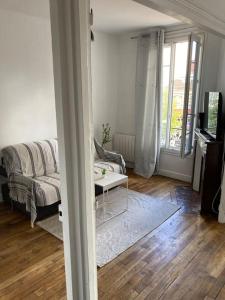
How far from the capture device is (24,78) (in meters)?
3.38

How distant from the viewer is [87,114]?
1.09m

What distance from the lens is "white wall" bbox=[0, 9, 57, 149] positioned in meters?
3.17

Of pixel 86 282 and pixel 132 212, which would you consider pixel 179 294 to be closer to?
pixel 86 282

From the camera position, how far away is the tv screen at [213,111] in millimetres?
2879

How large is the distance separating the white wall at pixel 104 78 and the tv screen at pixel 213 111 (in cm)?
189

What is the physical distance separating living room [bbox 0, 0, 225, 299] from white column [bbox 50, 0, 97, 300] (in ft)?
0.04

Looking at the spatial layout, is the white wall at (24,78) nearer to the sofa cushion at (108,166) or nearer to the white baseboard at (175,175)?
the sofa cushion at (108,166)

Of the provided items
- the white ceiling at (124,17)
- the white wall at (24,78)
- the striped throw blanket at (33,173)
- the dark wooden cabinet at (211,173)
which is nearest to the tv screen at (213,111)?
the dark wooden cabinet at (211,173)

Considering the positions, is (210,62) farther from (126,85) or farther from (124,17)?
(126,85)

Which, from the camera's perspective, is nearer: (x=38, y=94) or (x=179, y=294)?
(x=179, y=294)

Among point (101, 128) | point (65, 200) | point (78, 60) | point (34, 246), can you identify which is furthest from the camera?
point (101, 128)

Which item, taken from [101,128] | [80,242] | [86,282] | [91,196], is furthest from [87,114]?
[101,128]

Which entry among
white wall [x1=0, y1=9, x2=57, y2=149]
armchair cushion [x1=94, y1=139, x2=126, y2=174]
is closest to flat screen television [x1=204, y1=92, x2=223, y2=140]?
armchair cushion [x1=94, y1=139, x2=126, y2=174]

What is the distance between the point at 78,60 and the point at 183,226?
92.5 inches
